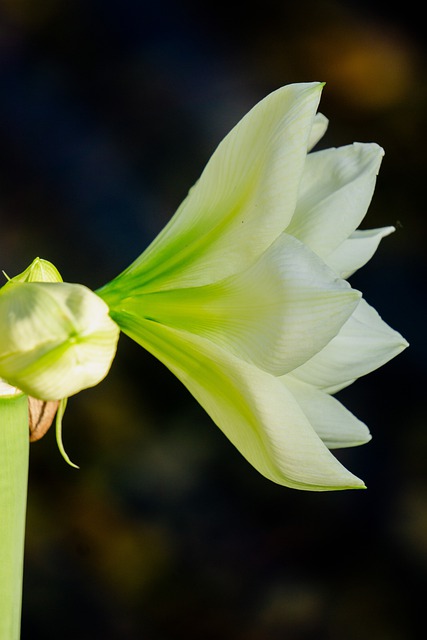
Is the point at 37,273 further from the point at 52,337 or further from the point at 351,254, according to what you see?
the point at 351,254

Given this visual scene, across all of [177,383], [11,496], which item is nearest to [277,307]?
[11,496]

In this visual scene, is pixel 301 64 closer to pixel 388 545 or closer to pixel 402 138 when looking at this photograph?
pixel 402 138

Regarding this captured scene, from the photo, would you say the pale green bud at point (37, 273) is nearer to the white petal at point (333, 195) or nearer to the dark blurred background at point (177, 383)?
the white petal at point (333, 195)

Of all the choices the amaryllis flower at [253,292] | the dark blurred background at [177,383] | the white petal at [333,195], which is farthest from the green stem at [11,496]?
the dark blurred background at [177,383]

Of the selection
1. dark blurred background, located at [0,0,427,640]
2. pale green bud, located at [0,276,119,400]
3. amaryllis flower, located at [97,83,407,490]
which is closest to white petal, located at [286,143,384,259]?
amaryllis flower, located at [97,83,407,490]

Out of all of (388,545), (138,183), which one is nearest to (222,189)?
(138,183)

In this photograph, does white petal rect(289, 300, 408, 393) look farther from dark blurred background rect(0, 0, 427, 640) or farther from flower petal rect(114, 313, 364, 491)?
dark blurred background rect(0, 0, 427, 640)
